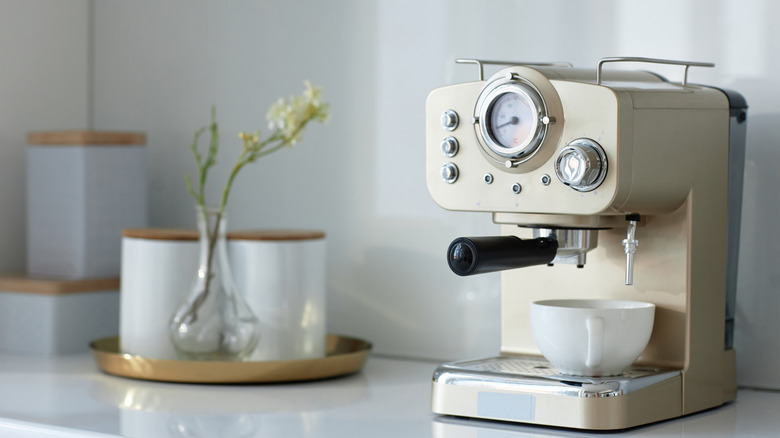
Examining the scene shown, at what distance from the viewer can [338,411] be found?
97cm

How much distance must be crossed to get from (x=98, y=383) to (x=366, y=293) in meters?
0.35

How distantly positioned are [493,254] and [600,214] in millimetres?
98

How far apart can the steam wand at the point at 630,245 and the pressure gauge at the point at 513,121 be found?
0.11 m

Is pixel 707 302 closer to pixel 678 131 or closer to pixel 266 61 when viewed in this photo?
pixel 678 131

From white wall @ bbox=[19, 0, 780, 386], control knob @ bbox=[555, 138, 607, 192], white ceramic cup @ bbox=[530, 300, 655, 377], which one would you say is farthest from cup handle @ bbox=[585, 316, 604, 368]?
white wall @ bbox=[19, 0, 780, 386]

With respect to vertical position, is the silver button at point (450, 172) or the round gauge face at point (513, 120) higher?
the round gauge face at point (513, 120)

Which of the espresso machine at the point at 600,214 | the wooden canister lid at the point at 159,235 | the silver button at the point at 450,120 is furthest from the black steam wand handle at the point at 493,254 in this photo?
the wooden canister lid at the point at 159,235

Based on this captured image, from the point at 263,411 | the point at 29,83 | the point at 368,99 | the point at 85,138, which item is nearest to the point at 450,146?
the point at 263,411

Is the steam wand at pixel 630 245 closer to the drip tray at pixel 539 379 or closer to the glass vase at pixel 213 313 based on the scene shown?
the drip tray at pixel 539 379

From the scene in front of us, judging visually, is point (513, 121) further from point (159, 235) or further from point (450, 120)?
point (159, 235)

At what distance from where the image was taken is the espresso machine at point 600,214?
821mm

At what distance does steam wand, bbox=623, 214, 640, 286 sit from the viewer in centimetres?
88

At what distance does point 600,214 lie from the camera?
0.84 metres

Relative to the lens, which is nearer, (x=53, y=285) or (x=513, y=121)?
(x=513, y=121)
